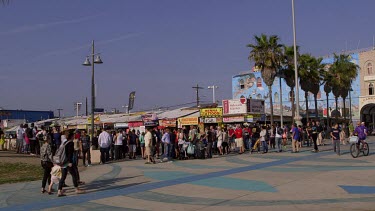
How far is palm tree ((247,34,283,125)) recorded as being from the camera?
1390 inches

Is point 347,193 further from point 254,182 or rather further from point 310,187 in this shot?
point 254,182

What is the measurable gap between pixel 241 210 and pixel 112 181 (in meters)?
5.53

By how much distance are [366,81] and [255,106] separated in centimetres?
2349

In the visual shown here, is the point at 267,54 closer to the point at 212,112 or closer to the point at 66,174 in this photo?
the point at 212,112

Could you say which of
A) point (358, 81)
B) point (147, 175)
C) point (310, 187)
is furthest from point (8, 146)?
point (358, 81)

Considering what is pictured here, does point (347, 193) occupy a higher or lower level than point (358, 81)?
lower

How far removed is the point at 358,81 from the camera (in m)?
56.1

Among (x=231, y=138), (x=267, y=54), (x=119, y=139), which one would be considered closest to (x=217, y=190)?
(x=119, y=139)

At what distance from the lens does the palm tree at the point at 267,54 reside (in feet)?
116

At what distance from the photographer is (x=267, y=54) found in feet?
116

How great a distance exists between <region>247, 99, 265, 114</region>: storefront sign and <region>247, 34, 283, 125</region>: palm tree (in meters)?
2.84

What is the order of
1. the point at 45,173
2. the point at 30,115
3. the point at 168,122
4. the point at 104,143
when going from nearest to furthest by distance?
the point at 45,173 → the point at 104,143 → the point at 168,122 → the point at 30,115

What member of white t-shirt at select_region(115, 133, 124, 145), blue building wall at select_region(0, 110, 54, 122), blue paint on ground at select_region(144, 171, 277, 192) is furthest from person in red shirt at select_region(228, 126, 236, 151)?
blue building wall at select_region(0, 110, 54, 122)

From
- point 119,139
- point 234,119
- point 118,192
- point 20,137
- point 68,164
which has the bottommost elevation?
point 118,192
